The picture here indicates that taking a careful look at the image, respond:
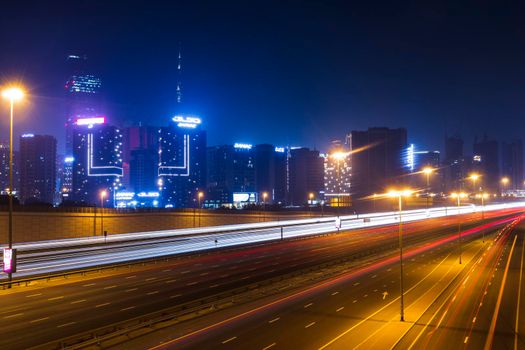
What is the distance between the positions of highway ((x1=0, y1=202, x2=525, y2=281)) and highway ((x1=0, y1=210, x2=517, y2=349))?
16.8 feet

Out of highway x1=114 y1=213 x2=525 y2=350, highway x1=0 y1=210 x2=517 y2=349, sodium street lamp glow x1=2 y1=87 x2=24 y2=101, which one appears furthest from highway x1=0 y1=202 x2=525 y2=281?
highway x1=114 y1=213 x2=525 y2=350

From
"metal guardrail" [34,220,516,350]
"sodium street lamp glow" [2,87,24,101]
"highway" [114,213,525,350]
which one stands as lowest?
"highway" [114,213,525,350]

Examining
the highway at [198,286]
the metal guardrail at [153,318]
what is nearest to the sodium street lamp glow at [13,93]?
the highway at [198,286]

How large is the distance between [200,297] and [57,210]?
46342mm

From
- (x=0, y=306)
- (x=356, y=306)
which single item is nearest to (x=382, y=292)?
(x=356, y=306)

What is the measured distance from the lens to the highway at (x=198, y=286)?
27.2 meters

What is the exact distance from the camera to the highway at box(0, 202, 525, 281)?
1912 inches

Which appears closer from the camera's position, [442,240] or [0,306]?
[0,306]

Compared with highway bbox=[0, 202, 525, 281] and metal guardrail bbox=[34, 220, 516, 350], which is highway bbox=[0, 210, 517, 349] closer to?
metal guardrail bbox=[34, 220, 516, 350]

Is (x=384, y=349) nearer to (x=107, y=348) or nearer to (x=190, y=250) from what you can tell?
(x=107, y=348)

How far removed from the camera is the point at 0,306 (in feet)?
102

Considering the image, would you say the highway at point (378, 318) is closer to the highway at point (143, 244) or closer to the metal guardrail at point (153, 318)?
the metal guardrail at point (153, 318)

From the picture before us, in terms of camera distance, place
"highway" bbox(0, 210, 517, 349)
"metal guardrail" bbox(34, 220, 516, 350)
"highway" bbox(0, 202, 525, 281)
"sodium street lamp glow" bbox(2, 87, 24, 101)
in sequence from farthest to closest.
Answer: "highway" bbox(0, 202, 525, 281) < "sodium street lamp glow" bbox(2, 87, 24, 101) < "highway" bbox(0, 210, 517, 349) < "metal guardrail" bbox(34, 220, 516, 350)

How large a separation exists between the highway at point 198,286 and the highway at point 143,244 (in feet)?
16.8
